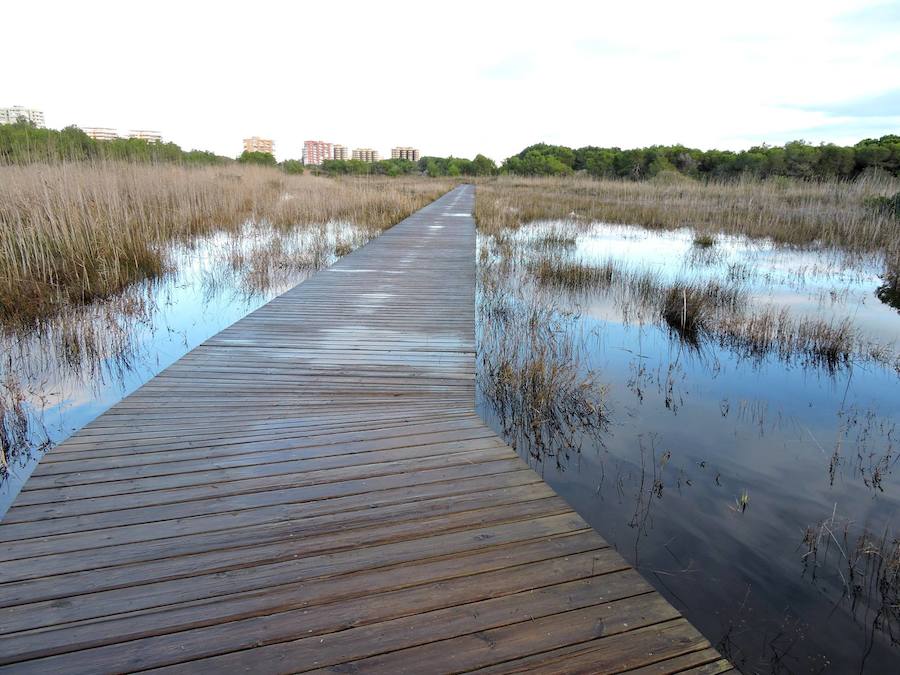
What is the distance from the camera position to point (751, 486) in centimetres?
277

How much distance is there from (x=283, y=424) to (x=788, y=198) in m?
16.8

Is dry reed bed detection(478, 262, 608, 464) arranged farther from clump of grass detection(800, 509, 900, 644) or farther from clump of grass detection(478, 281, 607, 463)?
clump of grass detection(800, 509, 900, 644)

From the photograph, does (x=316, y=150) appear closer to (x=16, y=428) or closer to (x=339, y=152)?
(x=339, y=152)

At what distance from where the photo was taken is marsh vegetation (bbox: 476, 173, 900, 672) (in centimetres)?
202

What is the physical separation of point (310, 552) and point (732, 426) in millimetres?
2971

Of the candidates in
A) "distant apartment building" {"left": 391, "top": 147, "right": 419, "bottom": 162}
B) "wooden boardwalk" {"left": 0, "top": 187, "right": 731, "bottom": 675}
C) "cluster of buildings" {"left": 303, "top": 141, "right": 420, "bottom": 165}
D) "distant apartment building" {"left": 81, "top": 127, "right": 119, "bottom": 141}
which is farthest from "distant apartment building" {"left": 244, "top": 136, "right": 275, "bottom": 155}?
"wooden boardwalk" {"left": 0, "top": 187, "right": 731, "bottom": 675}

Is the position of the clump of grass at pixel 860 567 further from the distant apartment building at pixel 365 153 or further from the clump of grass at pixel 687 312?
the distant apartment building at pixel 365 153

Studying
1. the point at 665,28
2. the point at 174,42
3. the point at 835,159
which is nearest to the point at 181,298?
the point at 174,42

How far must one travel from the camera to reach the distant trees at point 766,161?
23.8 m

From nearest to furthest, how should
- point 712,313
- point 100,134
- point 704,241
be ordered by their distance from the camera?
point 712,313, point 704,241, point 100,134

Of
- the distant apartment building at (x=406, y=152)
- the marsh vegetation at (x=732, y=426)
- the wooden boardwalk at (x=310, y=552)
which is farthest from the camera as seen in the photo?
the distant apartment building at (x=406, y=152)

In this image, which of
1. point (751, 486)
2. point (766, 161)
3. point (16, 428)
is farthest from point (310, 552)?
point (766, 161)

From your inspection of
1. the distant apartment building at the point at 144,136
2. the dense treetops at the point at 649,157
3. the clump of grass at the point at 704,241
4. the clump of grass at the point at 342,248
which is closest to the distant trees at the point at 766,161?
the dense treetops at the point at 649,157

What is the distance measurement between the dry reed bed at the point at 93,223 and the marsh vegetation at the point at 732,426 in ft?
13.9
